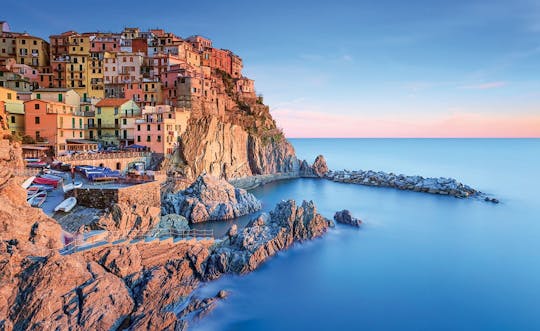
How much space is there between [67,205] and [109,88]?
115 ft

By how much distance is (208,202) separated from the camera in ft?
115

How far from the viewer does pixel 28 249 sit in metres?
14.4

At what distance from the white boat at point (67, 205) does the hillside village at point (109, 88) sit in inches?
560

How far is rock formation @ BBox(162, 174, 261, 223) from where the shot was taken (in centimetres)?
3350

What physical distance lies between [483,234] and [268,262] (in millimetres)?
22000

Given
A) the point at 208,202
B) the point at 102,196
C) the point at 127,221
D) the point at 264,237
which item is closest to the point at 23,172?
the point at 102,196

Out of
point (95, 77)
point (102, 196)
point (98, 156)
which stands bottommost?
point (102, 196)

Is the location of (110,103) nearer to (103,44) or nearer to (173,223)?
(103,44)

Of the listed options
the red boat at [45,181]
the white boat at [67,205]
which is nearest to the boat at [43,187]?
the red boat at [45,181]

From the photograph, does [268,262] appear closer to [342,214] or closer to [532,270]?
[342,214]

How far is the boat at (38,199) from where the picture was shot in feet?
68.9

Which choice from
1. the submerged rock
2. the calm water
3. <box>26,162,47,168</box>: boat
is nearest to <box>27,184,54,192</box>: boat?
<box>26,162,47,168</box>: boat

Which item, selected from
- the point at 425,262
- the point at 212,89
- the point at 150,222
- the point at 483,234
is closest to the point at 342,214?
the point at 425,262

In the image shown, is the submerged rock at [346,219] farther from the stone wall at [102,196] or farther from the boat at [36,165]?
the boat at [36,165]
